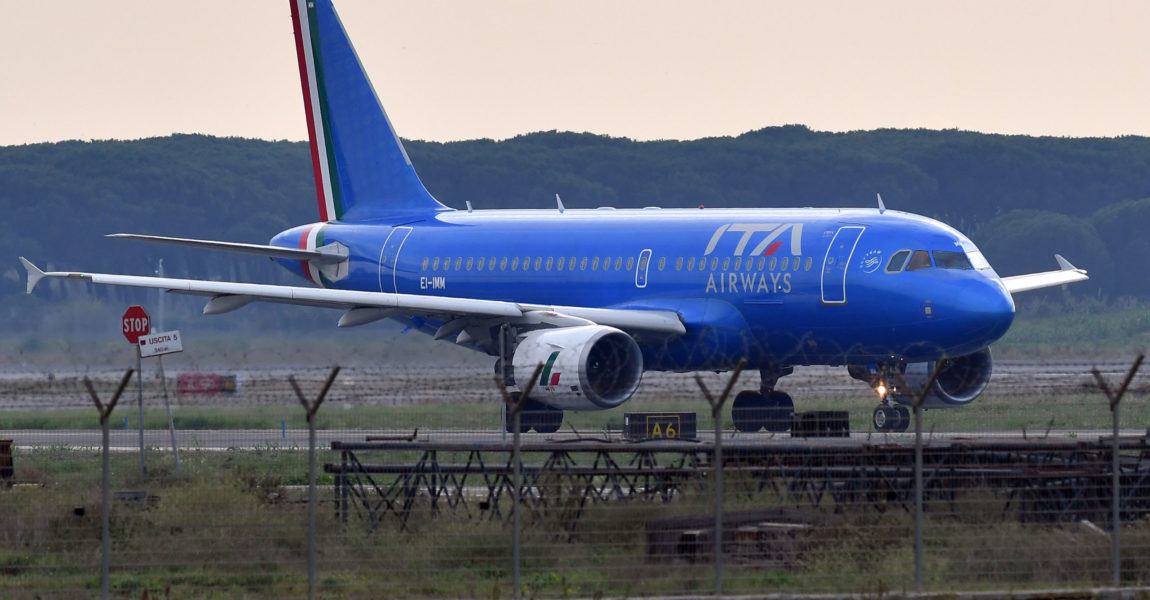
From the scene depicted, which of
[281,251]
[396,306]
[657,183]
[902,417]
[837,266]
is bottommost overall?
[902,417]

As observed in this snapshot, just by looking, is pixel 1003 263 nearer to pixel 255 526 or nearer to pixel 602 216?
pixel 602 216

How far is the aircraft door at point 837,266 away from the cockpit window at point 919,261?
3.21 ft

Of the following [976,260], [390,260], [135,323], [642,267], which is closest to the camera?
[135,323]

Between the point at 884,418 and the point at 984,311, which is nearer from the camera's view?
the point at 884,418

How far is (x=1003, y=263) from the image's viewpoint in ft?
325

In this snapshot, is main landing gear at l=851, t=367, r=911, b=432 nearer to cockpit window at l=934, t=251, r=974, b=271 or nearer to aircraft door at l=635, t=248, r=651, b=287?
cockpit window at l=934, t=251, r=974, b=271

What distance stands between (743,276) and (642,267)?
2.35 metres

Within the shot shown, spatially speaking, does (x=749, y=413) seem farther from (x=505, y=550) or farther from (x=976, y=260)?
(x=505, y=550)

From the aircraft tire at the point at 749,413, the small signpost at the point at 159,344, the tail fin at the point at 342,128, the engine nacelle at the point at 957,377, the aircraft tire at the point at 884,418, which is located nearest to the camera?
the aircraft tire at the point at 749,413

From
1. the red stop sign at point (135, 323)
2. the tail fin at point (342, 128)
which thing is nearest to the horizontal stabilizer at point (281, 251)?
the tail fin at point (342, 128)

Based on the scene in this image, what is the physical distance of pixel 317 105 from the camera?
37.5 m

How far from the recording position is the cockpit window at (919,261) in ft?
86.9

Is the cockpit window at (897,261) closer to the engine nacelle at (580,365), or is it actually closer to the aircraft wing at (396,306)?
the aircraft wing at (396,306)

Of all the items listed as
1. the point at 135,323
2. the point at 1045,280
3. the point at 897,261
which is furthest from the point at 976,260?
the point at 135,323
